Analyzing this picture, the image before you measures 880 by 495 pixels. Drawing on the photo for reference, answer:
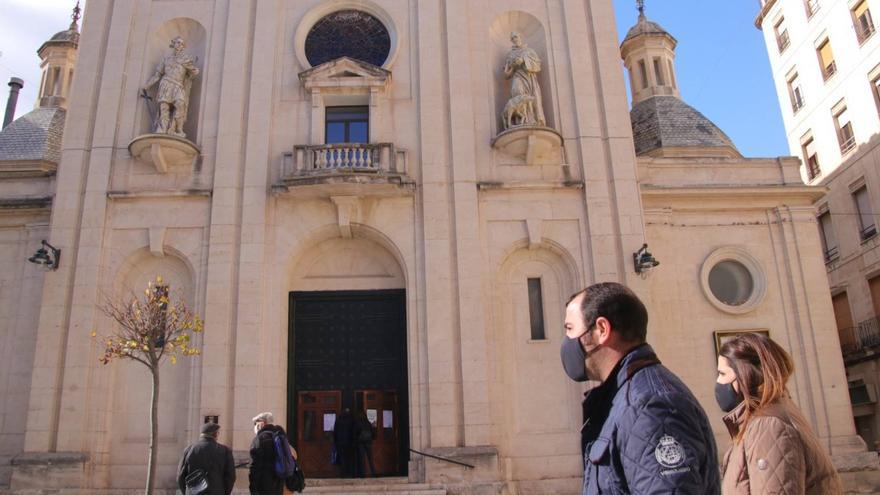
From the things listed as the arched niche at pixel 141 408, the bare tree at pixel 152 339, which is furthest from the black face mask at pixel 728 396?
the arched niche at pixel 141 408

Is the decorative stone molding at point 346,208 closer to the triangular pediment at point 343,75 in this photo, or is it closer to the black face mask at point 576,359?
the triangular pediment at point 343,75

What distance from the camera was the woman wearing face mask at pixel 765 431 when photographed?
11.6ft

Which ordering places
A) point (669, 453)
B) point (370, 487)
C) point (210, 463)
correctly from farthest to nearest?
point (370, 487) → point (210, 463) → point (669, 453)

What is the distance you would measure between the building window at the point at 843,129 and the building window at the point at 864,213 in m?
2.05

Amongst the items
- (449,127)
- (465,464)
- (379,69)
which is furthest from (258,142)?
(465,464)

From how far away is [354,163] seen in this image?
18.7 meters

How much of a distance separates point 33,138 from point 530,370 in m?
24.5

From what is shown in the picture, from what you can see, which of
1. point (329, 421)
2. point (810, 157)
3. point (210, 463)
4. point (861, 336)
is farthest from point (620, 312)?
point (810, 157)

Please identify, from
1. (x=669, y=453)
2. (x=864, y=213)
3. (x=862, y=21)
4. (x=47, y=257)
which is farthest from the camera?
(x=862, y=21)

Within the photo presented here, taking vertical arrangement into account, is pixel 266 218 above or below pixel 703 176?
below

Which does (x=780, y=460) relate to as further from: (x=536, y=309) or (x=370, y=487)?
(x=536, y=309)

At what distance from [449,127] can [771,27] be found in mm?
24826

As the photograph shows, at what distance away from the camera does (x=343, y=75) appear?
1998 centimetres

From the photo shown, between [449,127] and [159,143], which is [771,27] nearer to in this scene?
[449,127]
